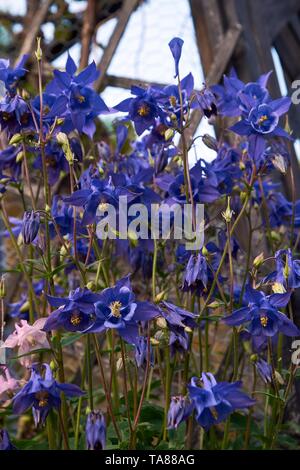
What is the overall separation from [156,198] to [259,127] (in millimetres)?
298

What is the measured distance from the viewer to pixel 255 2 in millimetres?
3555

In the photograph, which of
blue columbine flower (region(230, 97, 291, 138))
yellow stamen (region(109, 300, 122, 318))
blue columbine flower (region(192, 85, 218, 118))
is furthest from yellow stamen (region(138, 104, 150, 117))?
yellow stamen (region(109, 300, 122, 318))

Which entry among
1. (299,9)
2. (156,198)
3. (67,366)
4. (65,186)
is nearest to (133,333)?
(156,198)

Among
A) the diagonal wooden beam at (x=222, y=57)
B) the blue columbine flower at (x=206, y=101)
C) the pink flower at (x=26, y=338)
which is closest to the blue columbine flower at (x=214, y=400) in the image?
the pink flower at (x=26, y=338)

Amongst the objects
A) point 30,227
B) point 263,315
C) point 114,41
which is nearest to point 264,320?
point 263,315

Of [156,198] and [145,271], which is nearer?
[156,198]

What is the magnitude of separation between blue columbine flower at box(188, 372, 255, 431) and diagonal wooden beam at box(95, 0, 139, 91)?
2109mm

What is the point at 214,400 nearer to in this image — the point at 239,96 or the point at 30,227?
the point at 30,227

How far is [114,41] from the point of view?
11.2 feet

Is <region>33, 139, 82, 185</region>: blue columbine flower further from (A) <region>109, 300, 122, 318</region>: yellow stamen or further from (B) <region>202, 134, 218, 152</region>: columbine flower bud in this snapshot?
(A) <region>109, 300, 122, 318</region>: yellow stamen

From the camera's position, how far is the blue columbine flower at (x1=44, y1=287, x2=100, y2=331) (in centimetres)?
151

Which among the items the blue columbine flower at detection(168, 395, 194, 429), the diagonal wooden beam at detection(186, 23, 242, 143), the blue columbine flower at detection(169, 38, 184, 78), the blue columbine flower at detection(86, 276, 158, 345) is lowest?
the blue columbine flower at detection(168, 395, 194, 429)

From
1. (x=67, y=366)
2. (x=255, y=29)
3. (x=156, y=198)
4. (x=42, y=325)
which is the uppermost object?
(x=255, y=29)
